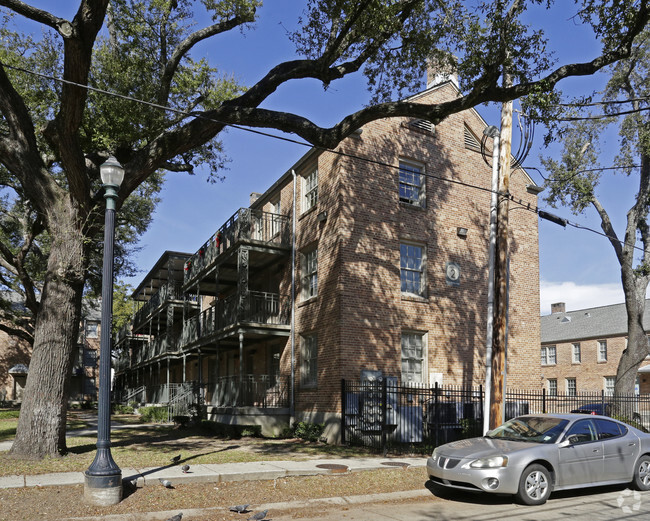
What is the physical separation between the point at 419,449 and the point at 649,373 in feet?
103

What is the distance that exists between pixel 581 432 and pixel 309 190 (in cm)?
1229

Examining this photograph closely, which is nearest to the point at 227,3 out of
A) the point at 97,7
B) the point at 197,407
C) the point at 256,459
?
the point at 97,7

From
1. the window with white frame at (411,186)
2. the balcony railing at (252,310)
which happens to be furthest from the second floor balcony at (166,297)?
the window with white frame at (411,186)

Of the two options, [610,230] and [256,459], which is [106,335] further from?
[610,230]

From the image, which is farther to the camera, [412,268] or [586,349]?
[586,349]

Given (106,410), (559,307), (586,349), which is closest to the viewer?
(106,410)

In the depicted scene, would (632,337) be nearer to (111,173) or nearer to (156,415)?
(156,415)

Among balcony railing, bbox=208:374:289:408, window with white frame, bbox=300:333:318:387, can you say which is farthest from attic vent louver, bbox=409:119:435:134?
balcony railing, bbox=208:374:289:408

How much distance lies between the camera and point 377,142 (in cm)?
1802

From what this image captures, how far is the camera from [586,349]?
44.2 m

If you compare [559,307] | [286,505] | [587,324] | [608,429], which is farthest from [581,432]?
[559,307]

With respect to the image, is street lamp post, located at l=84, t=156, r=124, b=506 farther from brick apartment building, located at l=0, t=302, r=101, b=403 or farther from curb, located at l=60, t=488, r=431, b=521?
brick apartment building, located at l=0, t=302, r=101, b=403

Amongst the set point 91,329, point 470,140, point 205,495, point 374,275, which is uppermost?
point 470,140

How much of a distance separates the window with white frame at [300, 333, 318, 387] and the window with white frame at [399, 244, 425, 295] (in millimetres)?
3320
